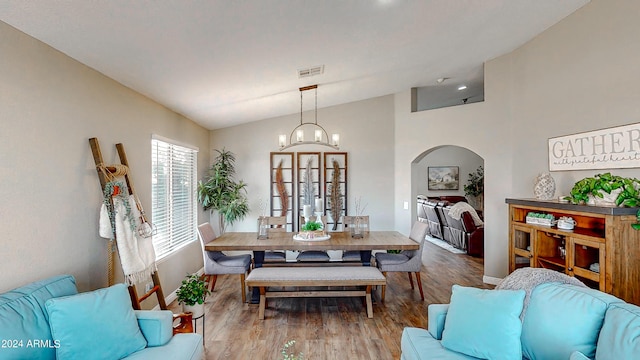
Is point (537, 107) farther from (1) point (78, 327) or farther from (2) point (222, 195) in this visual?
(1) point (78, 327)

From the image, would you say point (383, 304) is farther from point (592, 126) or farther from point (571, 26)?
point (571, 26)

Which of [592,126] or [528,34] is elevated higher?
[528,34]

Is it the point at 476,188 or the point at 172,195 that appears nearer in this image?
the point at 172,195

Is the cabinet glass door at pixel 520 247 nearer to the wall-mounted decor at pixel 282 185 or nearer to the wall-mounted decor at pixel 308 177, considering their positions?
the wall-mounted decor at pixel 308 177

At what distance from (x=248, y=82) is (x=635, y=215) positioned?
3838 mm

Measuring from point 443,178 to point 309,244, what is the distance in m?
7.81

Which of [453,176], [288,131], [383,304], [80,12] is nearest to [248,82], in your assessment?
[80,12]

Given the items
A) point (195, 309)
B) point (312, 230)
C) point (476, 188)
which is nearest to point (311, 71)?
point (312, 230)

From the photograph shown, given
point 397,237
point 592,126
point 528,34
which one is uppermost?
point 528,34

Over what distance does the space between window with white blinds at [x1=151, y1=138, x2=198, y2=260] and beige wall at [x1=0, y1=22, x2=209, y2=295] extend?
858mm

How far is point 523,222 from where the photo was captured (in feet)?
11.5

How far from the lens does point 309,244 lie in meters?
3.63

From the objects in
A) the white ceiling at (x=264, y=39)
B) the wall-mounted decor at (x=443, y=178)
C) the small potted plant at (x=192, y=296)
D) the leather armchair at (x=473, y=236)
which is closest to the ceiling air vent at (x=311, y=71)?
the white ceiling at (x=264, y=39)

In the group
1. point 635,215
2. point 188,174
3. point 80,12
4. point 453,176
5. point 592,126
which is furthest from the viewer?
→ point 453,176
